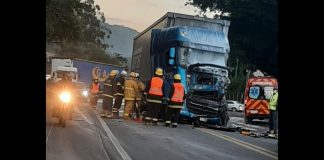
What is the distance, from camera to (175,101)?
16594 millimetres

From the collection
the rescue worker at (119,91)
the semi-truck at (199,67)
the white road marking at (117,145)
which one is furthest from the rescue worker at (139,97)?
the white road marking at (117,145)

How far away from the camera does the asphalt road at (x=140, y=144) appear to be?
32.1ft

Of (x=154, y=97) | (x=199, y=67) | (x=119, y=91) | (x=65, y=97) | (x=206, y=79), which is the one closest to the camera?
(x=65, y=97)

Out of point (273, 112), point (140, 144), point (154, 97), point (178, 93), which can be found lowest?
point (140, 144)

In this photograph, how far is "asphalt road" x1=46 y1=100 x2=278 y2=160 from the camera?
9.79 m

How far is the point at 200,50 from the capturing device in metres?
17.9

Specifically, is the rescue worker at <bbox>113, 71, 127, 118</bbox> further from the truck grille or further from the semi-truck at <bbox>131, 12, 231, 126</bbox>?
the truck grille

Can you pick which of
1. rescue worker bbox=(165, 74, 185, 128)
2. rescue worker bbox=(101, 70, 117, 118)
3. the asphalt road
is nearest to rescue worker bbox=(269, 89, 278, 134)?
the asphalt road

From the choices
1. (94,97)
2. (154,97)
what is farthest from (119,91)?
(94,97)

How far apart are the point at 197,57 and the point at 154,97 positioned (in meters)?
2.22

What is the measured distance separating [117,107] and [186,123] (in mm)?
2509

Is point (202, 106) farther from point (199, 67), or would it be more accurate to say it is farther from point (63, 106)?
point (63, 106)

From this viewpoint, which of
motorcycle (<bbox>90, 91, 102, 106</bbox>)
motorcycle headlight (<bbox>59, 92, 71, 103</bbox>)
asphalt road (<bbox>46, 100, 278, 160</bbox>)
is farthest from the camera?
motorcycle (<bbox>90, 91, 102, 106</bbox>)
